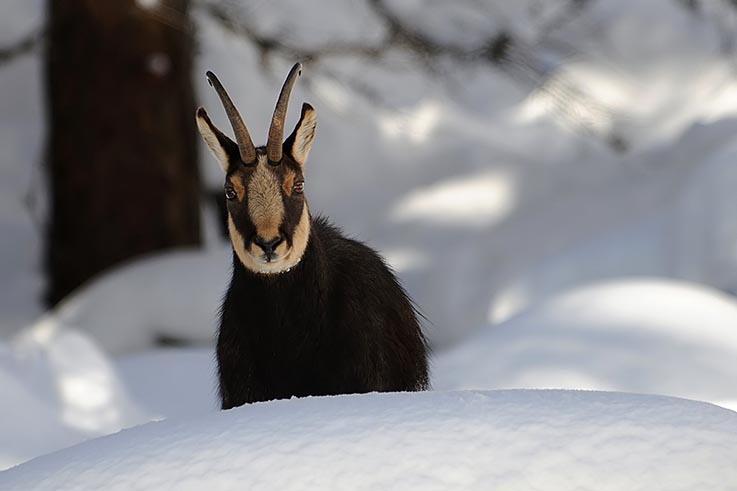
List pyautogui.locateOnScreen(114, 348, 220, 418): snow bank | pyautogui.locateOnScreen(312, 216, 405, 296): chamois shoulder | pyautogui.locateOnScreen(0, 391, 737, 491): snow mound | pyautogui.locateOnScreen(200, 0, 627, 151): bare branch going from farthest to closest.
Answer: pyautogui.locateOnScreen(200, 0, 627, 151): bare branch → pyautogui.locateOnScreen(114, 348, 220, 418): snow bank → pyautogui.locateOnScreen(312, 216, 405, 296): chamois shoulder → pyautogui.locateOnScreen(0, 391, 737, 491): snow mound

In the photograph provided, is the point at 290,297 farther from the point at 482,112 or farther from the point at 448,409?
the point at 482,112

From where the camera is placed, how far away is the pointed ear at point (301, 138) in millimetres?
2402

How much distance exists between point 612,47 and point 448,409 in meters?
8.13

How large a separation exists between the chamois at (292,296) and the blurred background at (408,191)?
714 millimetres

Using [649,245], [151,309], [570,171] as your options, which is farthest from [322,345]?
[570,171]

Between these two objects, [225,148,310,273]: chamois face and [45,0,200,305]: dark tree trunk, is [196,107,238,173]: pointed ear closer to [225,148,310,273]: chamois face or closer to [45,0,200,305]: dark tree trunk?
[225,148,310,273]: chamois face

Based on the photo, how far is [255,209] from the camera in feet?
7.84

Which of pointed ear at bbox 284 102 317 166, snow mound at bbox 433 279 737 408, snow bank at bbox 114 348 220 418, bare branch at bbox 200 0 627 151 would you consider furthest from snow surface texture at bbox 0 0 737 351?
pointed ear at bbox 284 102 317 166

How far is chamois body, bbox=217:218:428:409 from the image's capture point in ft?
8.14

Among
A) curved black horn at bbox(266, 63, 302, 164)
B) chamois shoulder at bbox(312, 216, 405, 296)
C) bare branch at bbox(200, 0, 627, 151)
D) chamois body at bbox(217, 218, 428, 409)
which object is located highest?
bare branch at bbox(200, 0, 627, 151)

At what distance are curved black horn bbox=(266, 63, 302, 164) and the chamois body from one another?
0.20 meters

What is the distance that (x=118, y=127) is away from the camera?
713 cm

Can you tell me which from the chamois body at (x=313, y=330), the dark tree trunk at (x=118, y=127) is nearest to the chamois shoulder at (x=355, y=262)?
the chamois body at (x=313, y=330)

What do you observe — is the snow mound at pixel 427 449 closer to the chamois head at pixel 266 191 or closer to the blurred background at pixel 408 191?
the chamois head at pixel 266 191
